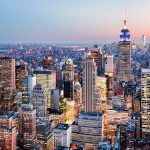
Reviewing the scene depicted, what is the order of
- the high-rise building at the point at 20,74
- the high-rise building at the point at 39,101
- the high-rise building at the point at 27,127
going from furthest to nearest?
the high-rise building at the point at 20,74 → the high-rise building at the point at 39,101 → the high-rise building at the point at 27,127

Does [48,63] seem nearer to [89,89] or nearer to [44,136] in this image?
[89,89]

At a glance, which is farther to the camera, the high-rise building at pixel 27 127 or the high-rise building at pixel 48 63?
the high-rise building at pixel 48 63

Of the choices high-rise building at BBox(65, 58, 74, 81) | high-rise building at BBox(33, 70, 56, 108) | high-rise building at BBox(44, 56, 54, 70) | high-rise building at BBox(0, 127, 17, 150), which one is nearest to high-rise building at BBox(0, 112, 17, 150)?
high-rise building at BBox(0, 127, 17, 150)

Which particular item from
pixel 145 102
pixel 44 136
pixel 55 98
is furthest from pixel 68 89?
pixel 44 136

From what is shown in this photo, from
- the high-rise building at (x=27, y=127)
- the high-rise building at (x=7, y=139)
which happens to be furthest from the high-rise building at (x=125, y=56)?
the high-rise building at (x=7, y=139)

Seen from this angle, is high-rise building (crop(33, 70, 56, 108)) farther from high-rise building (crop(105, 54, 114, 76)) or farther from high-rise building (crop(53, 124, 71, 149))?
high-rise building (crop(53, 124, 71, 149))

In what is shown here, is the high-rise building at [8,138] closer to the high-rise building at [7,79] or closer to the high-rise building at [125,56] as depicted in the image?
the high-rise building at [7,79]

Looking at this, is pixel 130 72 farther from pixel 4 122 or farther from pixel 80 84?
pixel 4 122
